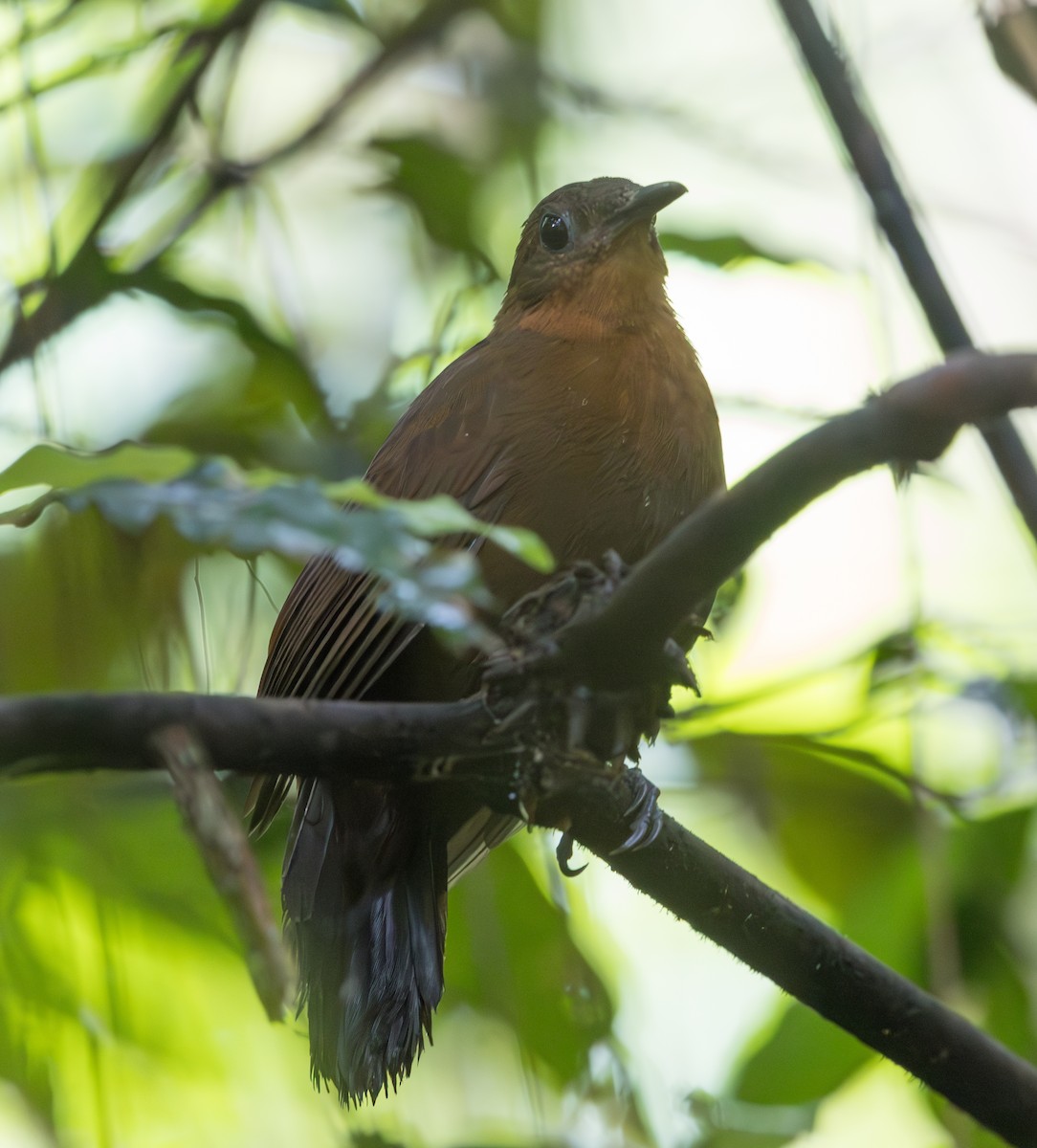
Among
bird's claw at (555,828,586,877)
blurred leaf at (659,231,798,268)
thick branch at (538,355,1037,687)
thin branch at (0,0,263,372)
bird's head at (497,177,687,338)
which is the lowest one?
thick branch at (538,355,1037,687)

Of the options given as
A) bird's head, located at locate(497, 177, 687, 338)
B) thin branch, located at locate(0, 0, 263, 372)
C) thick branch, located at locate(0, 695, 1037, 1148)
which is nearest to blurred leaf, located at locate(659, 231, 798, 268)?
bird's head, located at locate(497, 177, 687, 338)

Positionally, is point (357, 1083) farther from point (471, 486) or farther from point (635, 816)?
point (471, 486)

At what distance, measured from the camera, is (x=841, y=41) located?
9.67ft

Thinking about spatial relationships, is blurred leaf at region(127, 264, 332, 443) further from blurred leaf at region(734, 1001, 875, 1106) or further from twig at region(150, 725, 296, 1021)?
twig at region(150, 725, 296, 1021)

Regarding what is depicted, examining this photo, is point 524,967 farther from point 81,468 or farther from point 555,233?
point 81,468

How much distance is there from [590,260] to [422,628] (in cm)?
128

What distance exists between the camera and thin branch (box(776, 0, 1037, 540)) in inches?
84.7

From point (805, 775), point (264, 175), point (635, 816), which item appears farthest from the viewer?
point (264, 175)

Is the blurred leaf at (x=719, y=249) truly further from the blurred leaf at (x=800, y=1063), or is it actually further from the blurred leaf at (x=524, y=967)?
the blurred leaf at (x=800, y=1063)

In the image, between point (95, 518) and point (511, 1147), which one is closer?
point (511, 1147)

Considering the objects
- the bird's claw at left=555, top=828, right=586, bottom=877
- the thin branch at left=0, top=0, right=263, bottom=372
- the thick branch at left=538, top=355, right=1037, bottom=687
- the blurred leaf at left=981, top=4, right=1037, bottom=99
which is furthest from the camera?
the thin branch at left=0, top=0, right=263, bottom=372

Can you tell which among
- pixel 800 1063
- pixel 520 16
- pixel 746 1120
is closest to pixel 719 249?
pixel 520 16

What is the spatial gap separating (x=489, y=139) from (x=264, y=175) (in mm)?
747

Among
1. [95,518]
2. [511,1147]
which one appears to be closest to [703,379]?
[95,518]
